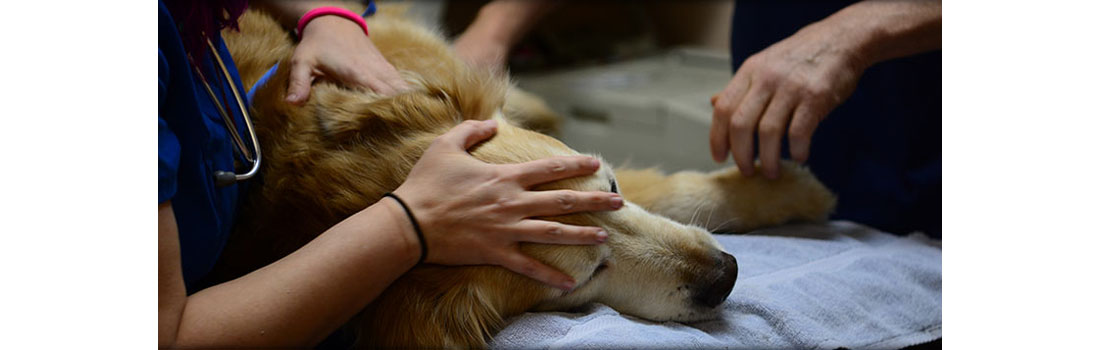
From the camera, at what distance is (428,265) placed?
83cm

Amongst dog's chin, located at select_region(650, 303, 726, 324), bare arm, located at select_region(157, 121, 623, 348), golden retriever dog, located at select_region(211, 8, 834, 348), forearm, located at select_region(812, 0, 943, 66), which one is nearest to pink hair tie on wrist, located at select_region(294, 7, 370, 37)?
golden retriever dog, located at select_region(211, 8, 834, 348)

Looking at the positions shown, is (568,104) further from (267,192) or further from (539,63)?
(267,192)

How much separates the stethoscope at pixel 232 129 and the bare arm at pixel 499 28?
62 cm

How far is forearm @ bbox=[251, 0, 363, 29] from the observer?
1.21m

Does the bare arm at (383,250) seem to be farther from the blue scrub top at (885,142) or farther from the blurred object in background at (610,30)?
the blurred object in background at (610,30)

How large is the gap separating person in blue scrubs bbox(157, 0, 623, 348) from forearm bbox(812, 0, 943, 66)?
513 millimetres

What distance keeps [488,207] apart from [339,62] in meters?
0.38

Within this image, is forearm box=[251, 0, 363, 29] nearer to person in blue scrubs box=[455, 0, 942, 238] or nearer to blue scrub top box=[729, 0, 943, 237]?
person in blue scrubs box=[455, 0, 942, 238]

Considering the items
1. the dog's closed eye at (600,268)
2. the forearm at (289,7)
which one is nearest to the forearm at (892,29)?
the dog's closed eye at (600,268)

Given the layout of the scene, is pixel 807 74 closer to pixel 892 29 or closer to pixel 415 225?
pixel 892 29

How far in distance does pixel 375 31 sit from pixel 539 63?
6.13ft

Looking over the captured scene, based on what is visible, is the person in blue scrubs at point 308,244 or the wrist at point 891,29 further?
the wrist at point 891,29

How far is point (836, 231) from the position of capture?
1194mm

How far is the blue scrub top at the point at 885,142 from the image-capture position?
53.6 inches
